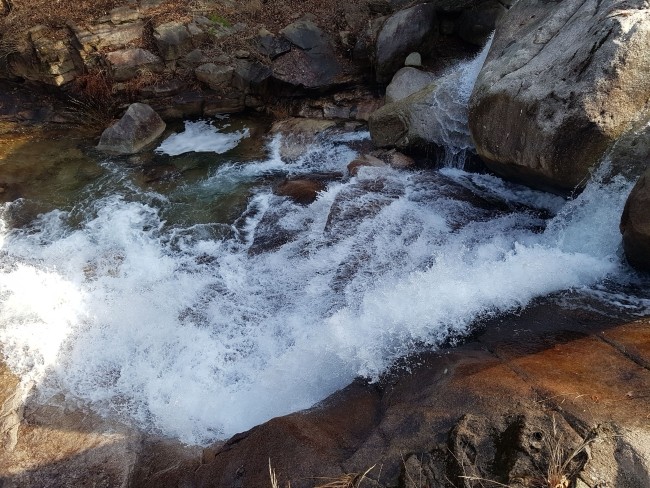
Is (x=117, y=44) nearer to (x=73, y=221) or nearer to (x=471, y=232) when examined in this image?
(x=73, y=221)

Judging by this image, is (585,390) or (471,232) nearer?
(585,390)

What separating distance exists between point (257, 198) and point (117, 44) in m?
5.42

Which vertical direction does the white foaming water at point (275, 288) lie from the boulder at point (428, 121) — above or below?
below

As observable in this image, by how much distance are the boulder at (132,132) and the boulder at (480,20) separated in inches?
259

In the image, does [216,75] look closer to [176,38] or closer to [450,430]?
[176,38]

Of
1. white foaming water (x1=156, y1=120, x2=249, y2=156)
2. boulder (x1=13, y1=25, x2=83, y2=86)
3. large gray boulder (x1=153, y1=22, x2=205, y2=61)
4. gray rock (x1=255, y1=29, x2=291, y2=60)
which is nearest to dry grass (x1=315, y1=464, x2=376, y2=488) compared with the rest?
white foaming water (x1=156, y1=120, x2=249, y2=156)

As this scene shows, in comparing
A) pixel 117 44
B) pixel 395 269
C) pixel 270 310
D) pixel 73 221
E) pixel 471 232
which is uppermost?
pixel 117 44

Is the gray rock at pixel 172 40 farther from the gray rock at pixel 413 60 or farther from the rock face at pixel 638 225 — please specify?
the rock face at pixel 638 225

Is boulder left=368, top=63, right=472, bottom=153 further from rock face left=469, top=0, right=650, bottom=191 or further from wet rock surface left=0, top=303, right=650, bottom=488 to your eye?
wet rock surface left=0, top=303, right=650, bottom=488

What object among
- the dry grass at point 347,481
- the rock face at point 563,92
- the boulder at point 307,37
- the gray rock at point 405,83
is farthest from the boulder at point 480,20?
the dry grass at point 347,481

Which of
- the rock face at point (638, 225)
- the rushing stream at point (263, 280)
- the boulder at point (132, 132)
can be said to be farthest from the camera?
the boulder at point (132, 132)

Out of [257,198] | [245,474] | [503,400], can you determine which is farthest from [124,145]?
[503,400]

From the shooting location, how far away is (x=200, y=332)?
505 cm

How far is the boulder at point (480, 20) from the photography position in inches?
367
